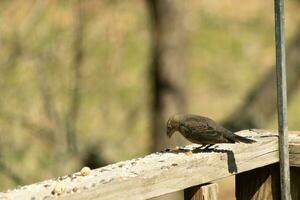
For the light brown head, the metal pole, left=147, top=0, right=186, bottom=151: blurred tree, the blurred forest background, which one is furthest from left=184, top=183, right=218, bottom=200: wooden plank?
left=147, top=0, right=186, bottom=151: blurred tree

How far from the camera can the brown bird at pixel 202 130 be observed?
369 cm

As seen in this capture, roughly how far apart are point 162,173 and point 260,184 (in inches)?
29.8

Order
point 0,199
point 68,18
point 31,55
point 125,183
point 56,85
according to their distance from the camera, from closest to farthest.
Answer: point 0,199 → point 125,183 → point 31,55 → point 56,85 → point 68,18

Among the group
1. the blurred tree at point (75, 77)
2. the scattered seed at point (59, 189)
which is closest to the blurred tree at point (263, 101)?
the blurred tree at point (75, 77)

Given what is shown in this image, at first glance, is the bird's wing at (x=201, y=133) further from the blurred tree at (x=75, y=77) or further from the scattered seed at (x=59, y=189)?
the blurred tree at (x=75, y=77)

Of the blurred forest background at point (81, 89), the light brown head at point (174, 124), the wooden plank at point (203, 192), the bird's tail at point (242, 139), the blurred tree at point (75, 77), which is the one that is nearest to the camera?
the wooden plank at point (203, 192)

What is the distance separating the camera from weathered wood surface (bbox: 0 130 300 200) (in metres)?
2.80

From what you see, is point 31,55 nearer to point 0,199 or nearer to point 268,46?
point 0,199

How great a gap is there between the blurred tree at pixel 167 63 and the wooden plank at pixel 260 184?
5.31m

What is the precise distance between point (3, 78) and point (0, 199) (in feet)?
18.9

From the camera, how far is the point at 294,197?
3777 millimetres

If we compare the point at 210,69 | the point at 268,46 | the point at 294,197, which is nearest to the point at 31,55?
the point at 294,197

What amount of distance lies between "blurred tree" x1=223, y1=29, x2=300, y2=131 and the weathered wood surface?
5258mm

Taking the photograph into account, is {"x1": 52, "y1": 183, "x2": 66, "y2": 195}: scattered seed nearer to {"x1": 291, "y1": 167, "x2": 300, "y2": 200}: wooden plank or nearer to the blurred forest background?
{"x1": 291, "y1": 167, "x2": 300, "y2": 200}: wooden plank
